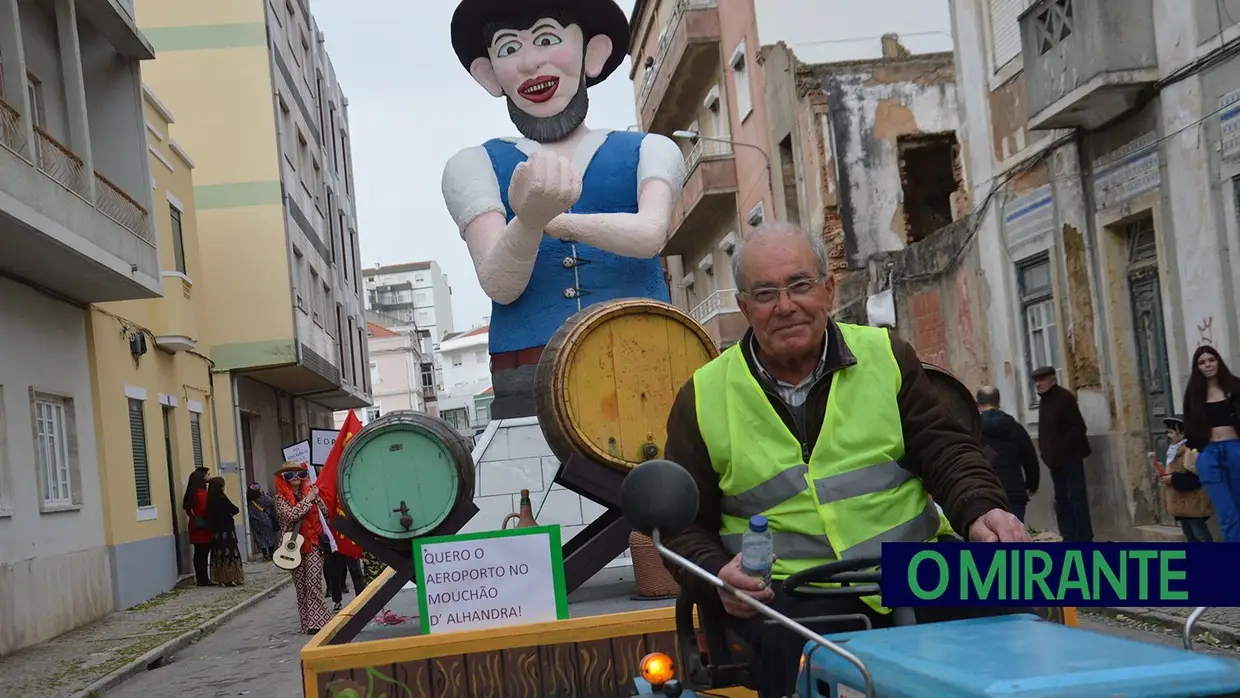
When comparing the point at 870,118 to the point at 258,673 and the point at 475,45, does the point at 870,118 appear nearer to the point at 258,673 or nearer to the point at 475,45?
the point at 258,673

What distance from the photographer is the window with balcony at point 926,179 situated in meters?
25.6

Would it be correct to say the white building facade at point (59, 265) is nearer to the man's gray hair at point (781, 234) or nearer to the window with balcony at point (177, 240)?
the window with balcony at point (177, 240)

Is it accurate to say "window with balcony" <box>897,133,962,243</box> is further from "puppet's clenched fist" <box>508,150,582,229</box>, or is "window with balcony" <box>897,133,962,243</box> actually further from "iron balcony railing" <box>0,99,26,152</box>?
"puppet's clenched fist" <box>508,150,582,229</box>

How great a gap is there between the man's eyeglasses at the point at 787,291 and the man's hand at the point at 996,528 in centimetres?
74

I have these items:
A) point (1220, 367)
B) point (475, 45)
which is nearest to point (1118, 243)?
point (1220, 367)

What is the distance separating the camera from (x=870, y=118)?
25516mm

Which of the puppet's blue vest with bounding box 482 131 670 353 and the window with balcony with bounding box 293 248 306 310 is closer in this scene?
the puppet's blue vest with bounding box 482 131 670 353

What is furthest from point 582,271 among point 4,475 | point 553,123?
point 4,475

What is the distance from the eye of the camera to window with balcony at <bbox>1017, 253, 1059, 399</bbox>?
16.3m

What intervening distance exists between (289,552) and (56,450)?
18.4 ft

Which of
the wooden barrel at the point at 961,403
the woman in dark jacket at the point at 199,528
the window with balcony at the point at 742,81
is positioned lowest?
the woman in dark jacket at the point at 199,528

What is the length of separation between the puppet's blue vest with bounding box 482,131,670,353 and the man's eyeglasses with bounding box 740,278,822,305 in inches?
129

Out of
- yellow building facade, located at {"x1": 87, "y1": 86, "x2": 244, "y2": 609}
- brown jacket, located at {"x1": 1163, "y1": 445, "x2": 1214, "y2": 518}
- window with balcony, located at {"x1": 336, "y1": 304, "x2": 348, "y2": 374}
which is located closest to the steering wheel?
brown jacket, located at {"x1": 1163, "y1": 445, "x2": 1214, "y2": 518}

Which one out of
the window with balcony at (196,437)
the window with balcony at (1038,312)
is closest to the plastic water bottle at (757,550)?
the window with balcony at (1038,312)
